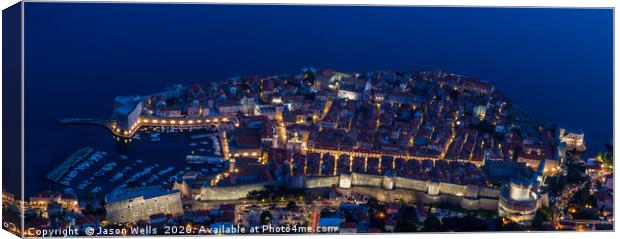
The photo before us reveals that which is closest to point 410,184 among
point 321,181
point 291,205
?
point 321,181

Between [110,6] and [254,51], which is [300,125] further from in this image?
[110,6]

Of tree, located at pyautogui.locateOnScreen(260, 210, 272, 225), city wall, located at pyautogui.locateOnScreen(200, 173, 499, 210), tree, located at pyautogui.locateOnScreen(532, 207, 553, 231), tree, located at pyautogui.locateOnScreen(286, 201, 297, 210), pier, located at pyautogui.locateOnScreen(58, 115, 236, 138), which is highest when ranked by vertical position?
pier, located at pyautogui.locateOnScreen(58, 115, 236, 138)

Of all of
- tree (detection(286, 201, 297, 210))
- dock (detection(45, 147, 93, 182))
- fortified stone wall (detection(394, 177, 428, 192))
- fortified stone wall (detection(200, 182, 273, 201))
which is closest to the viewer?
tree (detection(286, 201, 297, 210))

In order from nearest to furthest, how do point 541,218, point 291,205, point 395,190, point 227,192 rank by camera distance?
point 541,218
point 291,205
point 227,192
point 395,190

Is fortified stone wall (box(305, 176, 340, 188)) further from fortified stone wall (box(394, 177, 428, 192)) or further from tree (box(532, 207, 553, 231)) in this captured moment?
tree (box(532, 207, 553, 231))

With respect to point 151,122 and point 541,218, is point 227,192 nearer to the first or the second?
point 151,122

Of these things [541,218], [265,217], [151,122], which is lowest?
[265,217]

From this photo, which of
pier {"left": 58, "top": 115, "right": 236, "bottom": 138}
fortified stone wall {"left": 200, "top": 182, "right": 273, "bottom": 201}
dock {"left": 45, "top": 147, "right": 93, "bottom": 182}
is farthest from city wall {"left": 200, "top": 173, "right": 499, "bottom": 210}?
pier {"left": 58, "top": 115, "right": 236, "bottom": 138}

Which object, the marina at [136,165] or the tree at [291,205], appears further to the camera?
the marina at [136,165]

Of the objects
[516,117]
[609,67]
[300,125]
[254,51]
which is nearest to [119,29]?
[254,51]

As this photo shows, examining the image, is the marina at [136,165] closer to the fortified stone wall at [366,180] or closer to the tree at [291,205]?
the tree at [291,205]

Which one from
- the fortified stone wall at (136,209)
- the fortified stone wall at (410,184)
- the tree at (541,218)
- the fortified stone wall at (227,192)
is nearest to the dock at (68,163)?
the fortified stone wall at (136,209)
